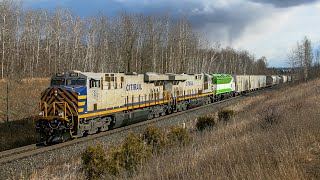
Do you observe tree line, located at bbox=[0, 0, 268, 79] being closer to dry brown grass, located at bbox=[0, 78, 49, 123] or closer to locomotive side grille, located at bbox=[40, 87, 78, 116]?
dry brown grass, located at bbox=[0, 78, 49, 123]

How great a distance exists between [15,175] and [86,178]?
105 inches

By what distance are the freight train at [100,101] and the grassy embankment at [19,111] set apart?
1820mm

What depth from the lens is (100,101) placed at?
17.1 metres

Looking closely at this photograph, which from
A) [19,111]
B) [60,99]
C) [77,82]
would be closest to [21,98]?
[19,111]

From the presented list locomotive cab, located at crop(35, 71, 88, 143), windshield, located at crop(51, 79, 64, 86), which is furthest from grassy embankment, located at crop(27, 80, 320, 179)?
windshield, located at crop(51, 79, 64, 86)

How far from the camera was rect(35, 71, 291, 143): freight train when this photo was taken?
15.4m

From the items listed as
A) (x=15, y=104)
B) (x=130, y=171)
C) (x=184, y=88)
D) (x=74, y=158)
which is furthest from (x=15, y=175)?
(x=184, y=88)

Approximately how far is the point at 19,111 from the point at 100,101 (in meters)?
11.5

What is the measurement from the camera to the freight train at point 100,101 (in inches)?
604

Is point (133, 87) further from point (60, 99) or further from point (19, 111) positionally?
point (19, 111)

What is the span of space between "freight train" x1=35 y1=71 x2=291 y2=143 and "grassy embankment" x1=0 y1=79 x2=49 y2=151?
182 cm

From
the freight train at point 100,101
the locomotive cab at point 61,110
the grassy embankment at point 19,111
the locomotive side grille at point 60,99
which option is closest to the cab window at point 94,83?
the freight train at point 100,101

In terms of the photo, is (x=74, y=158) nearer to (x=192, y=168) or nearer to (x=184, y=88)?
(x=192, y=168)

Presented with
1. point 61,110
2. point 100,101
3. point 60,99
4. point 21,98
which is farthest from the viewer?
point 21,98
